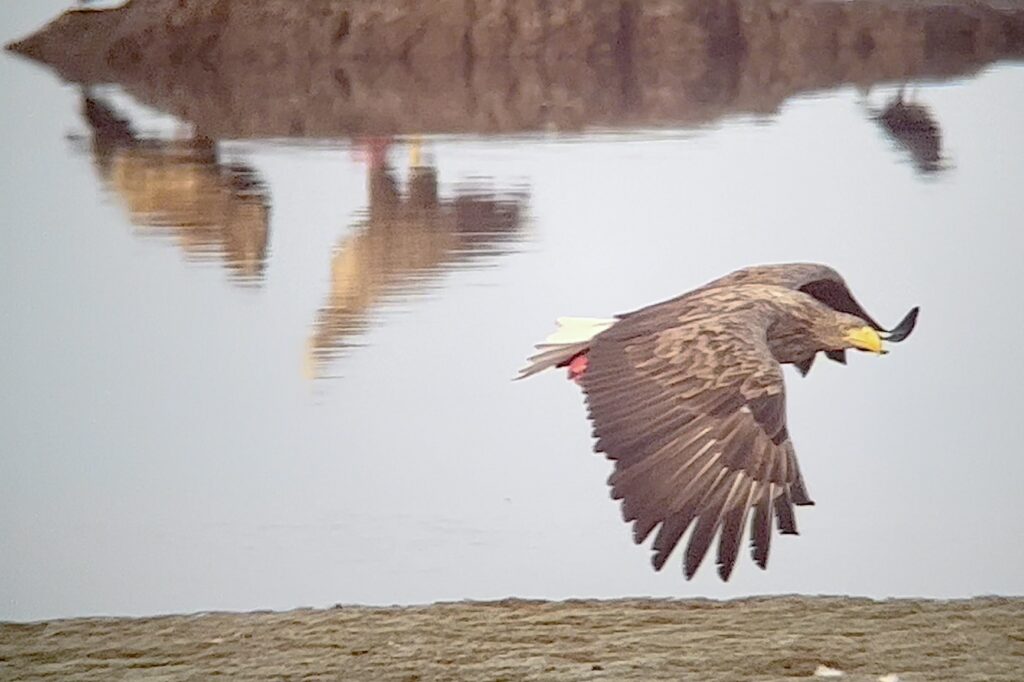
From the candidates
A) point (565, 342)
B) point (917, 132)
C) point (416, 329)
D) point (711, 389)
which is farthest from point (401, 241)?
point (917, 132)

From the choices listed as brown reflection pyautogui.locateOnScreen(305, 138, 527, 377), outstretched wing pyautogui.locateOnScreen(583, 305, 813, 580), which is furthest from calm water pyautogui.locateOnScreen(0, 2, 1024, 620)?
outstretched wing pyautogui.locateOnScreen(583, 305, 813, 580)

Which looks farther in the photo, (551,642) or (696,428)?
(551,642)

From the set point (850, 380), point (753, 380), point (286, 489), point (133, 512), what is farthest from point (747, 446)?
point (133, 512)

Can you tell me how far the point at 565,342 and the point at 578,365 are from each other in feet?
0.22

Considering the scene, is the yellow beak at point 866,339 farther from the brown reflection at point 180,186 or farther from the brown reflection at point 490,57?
the brown reflection at point 180,186

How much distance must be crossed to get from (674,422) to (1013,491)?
39.0 inches

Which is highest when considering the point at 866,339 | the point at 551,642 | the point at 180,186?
the point at 180,186

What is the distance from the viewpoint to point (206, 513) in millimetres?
4086

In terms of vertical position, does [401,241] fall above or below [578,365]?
above

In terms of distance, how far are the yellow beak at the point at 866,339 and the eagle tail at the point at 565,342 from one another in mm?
588

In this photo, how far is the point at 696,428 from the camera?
148 inches

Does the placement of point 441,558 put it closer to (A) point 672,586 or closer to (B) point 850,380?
(A) point 672,586

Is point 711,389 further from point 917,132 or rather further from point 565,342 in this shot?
point 917,132

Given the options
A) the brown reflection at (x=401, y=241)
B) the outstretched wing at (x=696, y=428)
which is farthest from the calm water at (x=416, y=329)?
the outstretched wing at (x=696, y=428)
